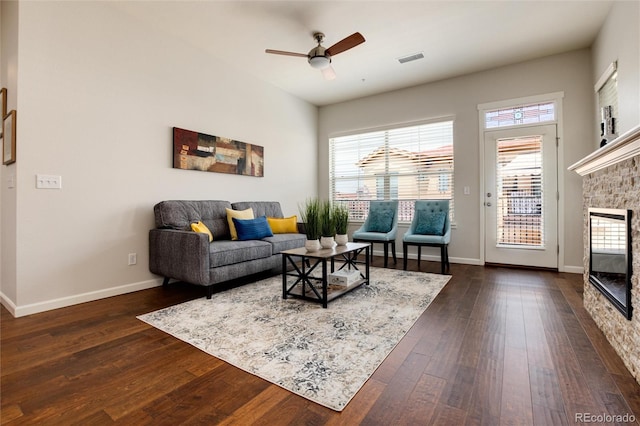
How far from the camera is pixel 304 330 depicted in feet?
7.11

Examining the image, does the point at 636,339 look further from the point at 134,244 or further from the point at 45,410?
the point at 134,244

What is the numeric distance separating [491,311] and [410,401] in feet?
5.10

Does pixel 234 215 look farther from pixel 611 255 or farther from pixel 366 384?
pixel 611 255

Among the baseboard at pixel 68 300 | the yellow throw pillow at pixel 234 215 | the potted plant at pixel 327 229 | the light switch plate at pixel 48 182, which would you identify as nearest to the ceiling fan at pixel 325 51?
the potted plant at pixel 327 229

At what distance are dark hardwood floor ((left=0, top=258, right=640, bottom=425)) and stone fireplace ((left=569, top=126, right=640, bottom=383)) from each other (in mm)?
96

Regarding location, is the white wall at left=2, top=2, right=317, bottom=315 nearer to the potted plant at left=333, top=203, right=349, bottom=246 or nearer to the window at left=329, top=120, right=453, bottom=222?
the potted plant at left=333, top=203, right=349, bottom=246

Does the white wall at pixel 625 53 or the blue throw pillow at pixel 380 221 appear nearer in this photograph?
the white wall at pixel 625 53

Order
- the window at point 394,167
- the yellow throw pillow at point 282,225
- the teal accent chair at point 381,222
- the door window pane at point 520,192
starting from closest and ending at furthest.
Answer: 1. the door window pane at point 520,192
2. the yellow throw pillow at point 282,225
3. the teal accent chair at point 381,222
4. the window at point 394,167

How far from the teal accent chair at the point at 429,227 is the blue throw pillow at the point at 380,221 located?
0.36 metres

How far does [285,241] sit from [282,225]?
582 millimetres

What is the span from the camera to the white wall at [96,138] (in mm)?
2576

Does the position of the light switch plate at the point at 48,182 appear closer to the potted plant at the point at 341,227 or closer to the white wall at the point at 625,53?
the potted plant at the point at 341,227

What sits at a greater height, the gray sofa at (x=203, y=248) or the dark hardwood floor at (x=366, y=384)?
the gray sofa at (x=203, y=248)

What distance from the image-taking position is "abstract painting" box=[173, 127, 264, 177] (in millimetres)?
3664
